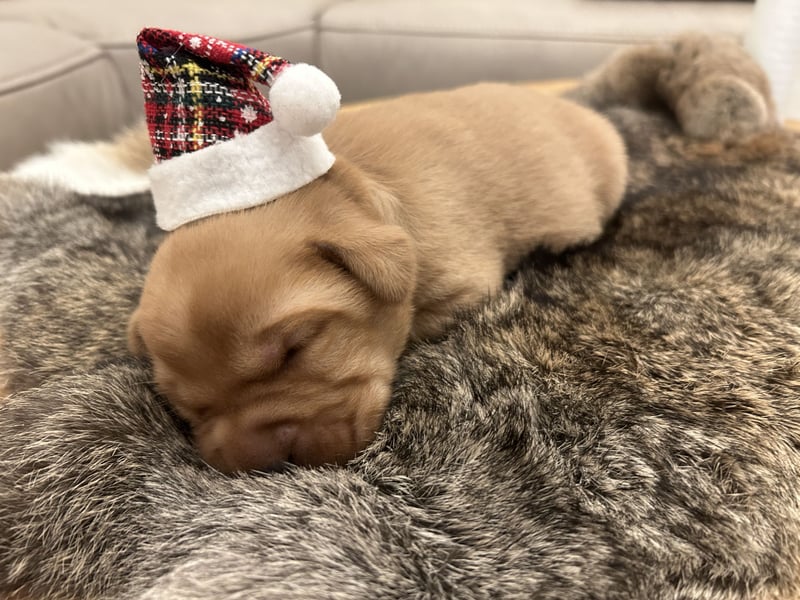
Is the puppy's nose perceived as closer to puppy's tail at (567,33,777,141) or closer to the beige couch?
puppy's tail at (567,33,777,141)

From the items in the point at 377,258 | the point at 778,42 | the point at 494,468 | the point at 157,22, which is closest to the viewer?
the point at 494,468

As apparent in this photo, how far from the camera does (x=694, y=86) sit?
187cm

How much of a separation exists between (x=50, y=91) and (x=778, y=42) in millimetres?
2374

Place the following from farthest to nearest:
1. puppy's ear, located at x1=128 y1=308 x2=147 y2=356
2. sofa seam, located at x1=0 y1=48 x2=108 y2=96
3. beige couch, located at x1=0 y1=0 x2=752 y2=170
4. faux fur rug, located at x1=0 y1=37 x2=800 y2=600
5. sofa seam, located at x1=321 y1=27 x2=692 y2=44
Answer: sofa seam, located at x1=321 y1=27 x2=692 y2=44 < beige couch, located at x1=0 y1=0 x2=752 y2=170 < sofa seam, located at x1=0 y1=48 x2=108 y2=96 < puppy's ear, located at x1=128 y1=308 x2=147 y2=356 < faux fur rug, located at x1=0 y1=37 x2=800 y2=600

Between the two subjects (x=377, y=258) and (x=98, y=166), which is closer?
(x=377, y=258)

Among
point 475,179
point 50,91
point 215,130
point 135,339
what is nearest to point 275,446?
point 135,339

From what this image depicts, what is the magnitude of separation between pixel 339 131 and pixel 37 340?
2.28 feet

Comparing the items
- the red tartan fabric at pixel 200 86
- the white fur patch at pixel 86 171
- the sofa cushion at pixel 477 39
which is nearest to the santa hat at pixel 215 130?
the red tartan fabric at pixel 200 86

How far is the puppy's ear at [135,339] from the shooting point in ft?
3.48

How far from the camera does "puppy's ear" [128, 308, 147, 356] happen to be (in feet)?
3.48

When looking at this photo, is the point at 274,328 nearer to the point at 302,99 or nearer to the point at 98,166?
the point at 302,99

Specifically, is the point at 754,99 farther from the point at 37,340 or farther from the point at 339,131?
the point at 37,340

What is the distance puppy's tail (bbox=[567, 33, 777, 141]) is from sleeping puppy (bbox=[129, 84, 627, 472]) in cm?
91

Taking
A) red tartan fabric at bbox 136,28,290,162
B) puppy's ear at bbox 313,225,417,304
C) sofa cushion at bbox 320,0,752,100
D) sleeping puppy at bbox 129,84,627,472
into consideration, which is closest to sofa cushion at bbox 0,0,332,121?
sofa cushion at bbox 320,0,752,100
